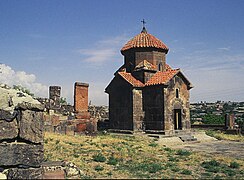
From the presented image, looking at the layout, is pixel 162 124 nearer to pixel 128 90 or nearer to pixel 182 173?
pixel 128 90

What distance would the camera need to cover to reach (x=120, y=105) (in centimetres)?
1688

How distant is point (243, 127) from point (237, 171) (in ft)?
41.6

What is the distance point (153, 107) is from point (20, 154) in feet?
38.1

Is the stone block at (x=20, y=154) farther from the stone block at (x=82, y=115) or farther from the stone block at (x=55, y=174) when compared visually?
the stone block at (x=82, y=115)

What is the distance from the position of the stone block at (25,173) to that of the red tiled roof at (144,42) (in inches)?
542

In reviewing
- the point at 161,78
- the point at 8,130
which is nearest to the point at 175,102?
the point at 161,78

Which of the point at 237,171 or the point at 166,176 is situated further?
the point at 237,171

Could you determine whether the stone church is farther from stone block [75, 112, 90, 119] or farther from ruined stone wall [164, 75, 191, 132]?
stone block [75, 112, 90, 119]

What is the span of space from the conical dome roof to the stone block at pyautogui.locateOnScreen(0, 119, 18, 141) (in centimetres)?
1360

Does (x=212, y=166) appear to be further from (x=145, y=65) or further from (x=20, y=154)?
(x=145, y=65)

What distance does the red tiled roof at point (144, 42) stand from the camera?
17.8 meters

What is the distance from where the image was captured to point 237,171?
6.69m

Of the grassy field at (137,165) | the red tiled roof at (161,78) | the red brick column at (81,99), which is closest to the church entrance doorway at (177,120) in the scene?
the red tiled roof at (161,78)

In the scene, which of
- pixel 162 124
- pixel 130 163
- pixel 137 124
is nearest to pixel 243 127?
pixel 162 124
